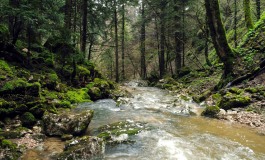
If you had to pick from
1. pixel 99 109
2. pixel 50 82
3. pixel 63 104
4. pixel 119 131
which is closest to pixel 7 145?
pixel 119 131

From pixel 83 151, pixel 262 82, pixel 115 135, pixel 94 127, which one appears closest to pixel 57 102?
pixel 94 127

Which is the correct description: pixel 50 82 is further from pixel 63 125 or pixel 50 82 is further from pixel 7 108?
pixel 63 125

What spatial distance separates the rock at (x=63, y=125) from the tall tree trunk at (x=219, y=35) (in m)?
8.40

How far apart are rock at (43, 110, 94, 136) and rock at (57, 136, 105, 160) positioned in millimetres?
1188

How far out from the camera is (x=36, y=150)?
18.5ft

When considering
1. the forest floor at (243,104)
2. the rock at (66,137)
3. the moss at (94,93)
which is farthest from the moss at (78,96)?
the forest floor at (243,104)

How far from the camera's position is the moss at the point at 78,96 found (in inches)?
453

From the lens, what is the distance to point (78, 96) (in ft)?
39.3

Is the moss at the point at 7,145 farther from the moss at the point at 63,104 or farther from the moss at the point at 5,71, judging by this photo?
the moss at the point at 63,104

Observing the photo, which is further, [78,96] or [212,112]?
[78,96]

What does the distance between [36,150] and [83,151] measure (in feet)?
4.07

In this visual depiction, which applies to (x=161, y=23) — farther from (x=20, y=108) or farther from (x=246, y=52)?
(x=20, y=108)

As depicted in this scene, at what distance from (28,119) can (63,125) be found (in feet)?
4.15

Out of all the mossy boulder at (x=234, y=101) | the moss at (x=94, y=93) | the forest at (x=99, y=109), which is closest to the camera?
the forest at (x=99, y=109)
